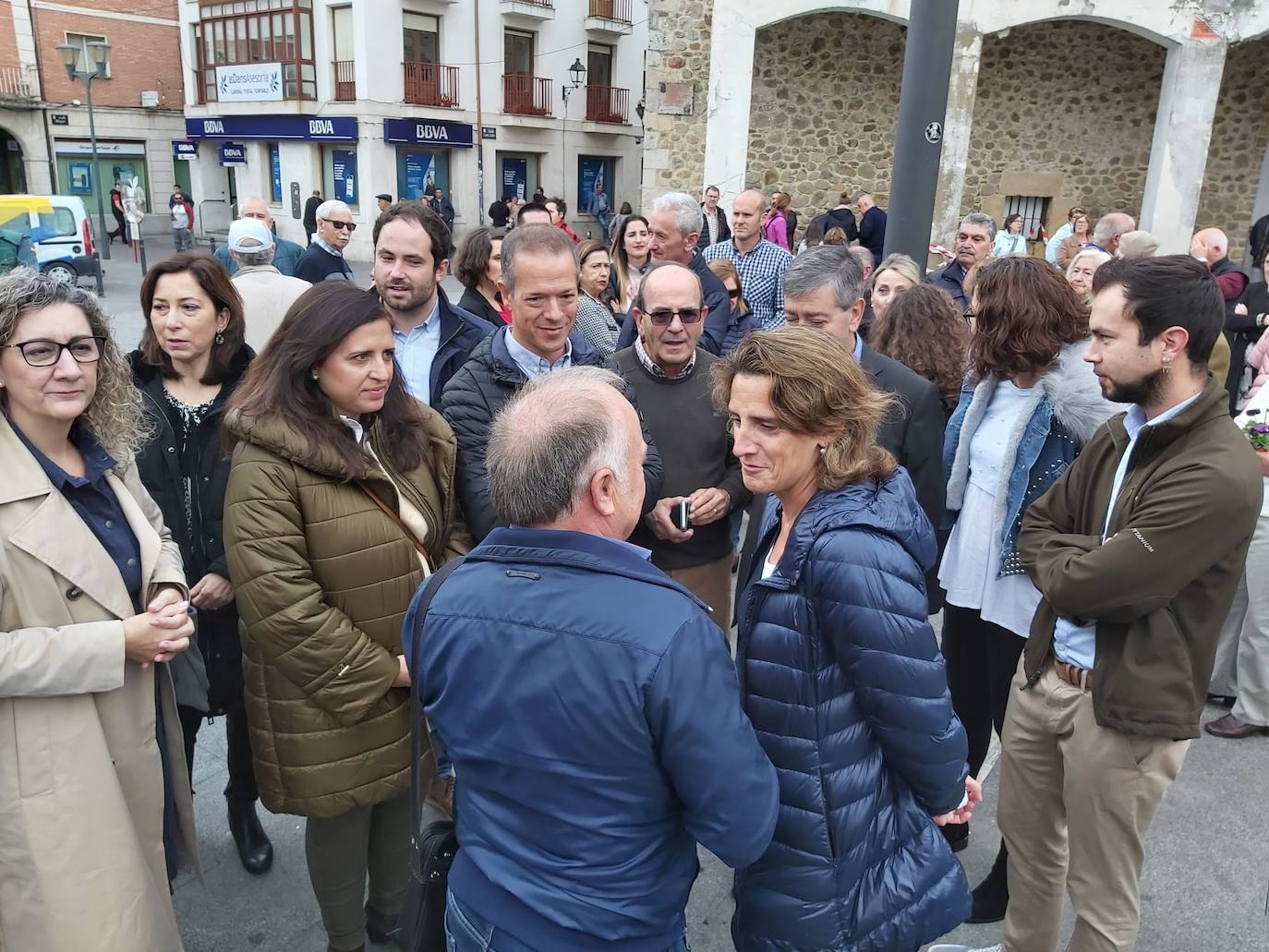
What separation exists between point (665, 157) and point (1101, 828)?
39.8ft

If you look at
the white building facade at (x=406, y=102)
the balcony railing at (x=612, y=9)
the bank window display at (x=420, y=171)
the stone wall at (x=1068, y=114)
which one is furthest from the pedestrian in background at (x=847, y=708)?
the balcony railing at (x=612, y=9)

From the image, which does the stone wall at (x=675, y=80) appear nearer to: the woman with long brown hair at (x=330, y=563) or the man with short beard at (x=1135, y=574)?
the woman with long brown hair at (x=330, y=563)

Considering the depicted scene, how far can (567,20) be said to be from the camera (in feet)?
98.3

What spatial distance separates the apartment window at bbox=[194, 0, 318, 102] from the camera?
26.7 meters

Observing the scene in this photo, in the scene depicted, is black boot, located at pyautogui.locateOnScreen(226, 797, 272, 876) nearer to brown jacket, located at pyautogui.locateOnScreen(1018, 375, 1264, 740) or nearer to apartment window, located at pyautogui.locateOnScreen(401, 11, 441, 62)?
brown jacket, located at pyautogui.locateOnScreen(1018, 375, 1264, 740)

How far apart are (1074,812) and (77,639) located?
7.75ft

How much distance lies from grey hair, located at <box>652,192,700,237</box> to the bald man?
2999mm

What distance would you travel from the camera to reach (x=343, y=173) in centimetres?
2739

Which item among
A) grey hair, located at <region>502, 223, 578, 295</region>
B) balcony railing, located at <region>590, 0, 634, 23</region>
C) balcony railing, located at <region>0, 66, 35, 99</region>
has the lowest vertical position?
grey hair, located at <region>502, 223, 578, 295</region>

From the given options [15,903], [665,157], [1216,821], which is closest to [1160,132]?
[665,157]

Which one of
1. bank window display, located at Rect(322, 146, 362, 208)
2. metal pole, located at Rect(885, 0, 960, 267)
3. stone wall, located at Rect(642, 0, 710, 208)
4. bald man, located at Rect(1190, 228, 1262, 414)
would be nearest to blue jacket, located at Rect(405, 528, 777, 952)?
metal pole, located at Rect(885, 0, 960, 267)

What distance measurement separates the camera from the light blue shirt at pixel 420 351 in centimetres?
376

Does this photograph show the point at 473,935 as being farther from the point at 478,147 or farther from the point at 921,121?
the point at 478,147

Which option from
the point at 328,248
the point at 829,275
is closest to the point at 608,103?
the point at 328,248
